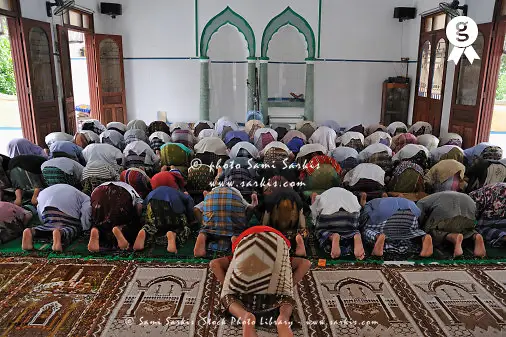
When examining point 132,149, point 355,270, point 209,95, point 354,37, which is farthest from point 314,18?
point 355,270

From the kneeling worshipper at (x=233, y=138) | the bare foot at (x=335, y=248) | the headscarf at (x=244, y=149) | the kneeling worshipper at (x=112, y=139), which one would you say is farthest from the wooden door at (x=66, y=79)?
the bare foot at (x=335, y=248)

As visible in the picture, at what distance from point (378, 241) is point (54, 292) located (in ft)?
6.25

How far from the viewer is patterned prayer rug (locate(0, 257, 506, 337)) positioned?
76.2 inches

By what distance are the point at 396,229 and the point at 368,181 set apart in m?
0.85

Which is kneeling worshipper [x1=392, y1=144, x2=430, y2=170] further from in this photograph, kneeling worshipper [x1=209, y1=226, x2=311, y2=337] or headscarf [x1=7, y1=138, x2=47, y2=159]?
headscarf [x1=7, y1=138, x2=47, y2=159]

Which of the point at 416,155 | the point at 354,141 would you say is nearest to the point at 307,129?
the point at 354,141

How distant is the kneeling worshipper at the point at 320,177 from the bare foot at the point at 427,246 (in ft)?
3.39

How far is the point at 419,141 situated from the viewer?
4.91 meters

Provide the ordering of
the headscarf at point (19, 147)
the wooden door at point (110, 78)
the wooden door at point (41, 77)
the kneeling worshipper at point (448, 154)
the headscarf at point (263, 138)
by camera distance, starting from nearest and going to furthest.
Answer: the kneeling worshipper at point (448, 154) < the headscarf at point (19, 147) < the headscarf at point (263, 138) < the wooden door at point (41, 77) < the wooden door at point (110, 78)

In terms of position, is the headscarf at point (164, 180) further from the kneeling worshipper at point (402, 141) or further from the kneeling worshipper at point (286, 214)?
the kneeling worshipper at point (402, 141)

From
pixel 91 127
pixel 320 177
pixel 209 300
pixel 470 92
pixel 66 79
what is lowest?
pixel 209 300

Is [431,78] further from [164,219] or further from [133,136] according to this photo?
[164,219]
